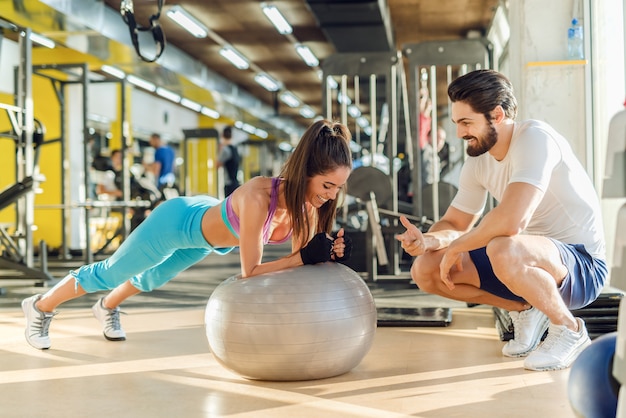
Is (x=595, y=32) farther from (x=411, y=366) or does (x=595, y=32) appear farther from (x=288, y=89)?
(x=288, y=89)

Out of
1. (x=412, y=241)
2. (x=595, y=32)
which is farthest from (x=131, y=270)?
(x=595, y=32)

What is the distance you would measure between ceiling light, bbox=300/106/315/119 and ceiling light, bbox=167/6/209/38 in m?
10.4

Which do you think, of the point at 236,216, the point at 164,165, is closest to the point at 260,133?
the point at 164,165

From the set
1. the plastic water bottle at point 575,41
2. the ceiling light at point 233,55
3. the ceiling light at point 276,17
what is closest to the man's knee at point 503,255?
the plastic water bottle at point 575,41

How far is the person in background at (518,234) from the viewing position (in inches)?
91.8

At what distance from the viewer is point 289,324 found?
7.00ft

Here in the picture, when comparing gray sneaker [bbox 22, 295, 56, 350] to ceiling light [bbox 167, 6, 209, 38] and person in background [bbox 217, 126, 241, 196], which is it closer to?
ceiling light [bbox 167, 6, 209, 38]

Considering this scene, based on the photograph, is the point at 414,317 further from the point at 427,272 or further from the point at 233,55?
the point at 233,55

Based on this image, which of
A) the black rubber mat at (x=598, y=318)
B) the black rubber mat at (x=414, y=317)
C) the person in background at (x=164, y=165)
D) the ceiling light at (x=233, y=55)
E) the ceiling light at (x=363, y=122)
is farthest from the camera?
the ceiling light at (x=363, y=122)

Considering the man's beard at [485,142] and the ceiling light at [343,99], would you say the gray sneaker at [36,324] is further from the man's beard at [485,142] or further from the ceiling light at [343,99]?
the ceiling light at [343,99]

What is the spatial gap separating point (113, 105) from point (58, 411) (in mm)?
10635

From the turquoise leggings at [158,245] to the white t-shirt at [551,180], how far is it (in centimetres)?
103

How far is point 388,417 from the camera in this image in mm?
1855

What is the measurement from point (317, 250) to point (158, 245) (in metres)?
0.63
